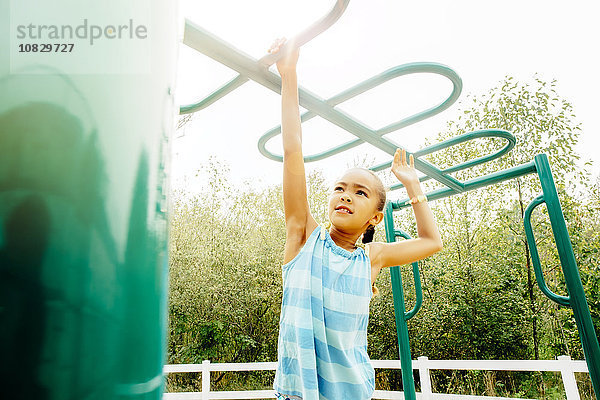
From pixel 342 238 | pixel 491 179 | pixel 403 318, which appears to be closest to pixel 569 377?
pixel 403 318

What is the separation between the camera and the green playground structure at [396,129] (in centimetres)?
125

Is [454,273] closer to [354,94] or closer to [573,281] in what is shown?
[573,281]

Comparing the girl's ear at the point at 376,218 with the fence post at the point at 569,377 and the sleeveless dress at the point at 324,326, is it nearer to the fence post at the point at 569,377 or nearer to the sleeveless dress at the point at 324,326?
the sleeveless dress at the point at 324,326

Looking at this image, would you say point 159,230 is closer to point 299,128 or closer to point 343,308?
point 343,308

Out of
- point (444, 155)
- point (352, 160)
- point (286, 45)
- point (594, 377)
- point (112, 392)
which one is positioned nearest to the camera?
point (112, 392)

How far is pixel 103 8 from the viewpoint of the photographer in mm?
224

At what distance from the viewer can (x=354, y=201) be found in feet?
4.89

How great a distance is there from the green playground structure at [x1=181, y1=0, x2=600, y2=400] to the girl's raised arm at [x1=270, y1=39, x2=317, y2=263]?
63 millimetres

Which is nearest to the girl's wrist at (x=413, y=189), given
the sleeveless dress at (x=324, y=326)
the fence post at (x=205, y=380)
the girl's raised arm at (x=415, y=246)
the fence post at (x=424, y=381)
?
the girl's raised arm at (x=415, y=246)

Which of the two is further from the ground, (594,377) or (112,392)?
(112,392)

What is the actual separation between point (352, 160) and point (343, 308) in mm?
9976

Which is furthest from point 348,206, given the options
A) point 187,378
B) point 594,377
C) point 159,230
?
point 187,378

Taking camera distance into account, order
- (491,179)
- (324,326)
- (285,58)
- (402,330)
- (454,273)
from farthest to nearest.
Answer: (454,273) → (402,330) → (491,179) → (285,58) → (324,326)

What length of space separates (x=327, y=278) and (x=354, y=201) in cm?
35
